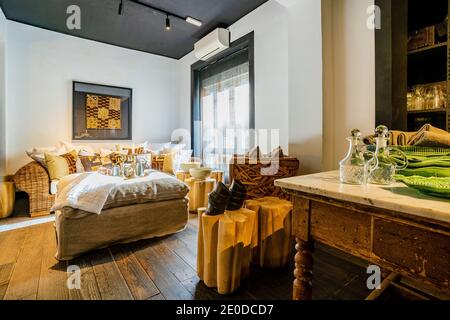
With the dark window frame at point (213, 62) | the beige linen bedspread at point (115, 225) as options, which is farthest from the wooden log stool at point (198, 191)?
the dark window frame at point (213, 62)

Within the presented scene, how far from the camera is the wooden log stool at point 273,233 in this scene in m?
1.42

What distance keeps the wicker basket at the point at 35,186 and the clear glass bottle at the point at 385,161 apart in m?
3.20

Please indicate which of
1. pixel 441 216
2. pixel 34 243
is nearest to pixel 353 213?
pixel 441 216

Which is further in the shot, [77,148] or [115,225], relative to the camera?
[77,148]

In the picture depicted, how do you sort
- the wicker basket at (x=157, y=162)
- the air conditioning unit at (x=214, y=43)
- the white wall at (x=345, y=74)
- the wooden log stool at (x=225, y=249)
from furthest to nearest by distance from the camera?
the wicker basket at (x=157, y=162) → the air conditioning unit at (x=214, y=43) → the white wall at (x=345, y=74) → the wooden log stool at (x=225, y=249)

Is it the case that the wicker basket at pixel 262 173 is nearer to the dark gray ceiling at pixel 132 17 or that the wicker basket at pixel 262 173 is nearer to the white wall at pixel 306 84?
the white wall at pixel 306 84

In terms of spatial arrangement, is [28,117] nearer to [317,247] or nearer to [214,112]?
[214,112]

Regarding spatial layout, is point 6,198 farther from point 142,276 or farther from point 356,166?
point 356,166

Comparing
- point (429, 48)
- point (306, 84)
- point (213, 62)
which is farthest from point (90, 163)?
point (429, 48)

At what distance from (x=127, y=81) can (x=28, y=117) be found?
5.13 feet

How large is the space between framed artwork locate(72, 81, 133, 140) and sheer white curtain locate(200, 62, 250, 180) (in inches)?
55.5

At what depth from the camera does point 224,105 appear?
327cm

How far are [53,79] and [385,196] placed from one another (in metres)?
4.28

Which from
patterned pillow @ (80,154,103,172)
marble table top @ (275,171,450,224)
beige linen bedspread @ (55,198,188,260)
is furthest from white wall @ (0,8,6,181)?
marble table top @ (275,171,450,224)
